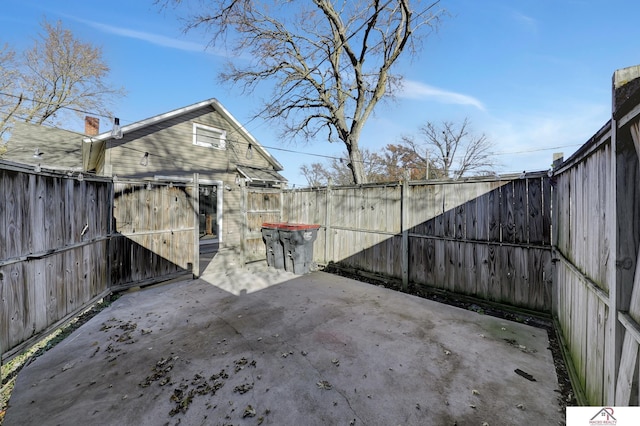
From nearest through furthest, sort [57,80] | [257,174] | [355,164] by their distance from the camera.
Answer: [355,164] < [257,174] < [57,80]

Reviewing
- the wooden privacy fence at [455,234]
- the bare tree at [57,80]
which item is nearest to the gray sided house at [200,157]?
the wooden privacy fence at [455,234]

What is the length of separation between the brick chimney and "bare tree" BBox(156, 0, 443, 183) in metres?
6.31

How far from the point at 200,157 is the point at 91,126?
597 cm

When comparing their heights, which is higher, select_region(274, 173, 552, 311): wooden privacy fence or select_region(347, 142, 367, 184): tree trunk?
select_region(347, 142, 367, 184): tree trunk

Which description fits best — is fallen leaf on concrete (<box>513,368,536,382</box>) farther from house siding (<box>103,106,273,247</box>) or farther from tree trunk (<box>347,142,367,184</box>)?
tree trunk (<box>347,142,367,184</box>)

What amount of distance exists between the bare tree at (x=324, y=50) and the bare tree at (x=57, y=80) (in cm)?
1183

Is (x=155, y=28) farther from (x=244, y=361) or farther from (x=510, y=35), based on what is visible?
(x=510, y=35)

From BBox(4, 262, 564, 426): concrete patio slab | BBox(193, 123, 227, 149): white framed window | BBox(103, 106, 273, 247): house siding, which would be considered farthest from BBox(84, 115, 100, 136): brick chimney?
BBox(4, 262, 564, 426): concrete patio slab

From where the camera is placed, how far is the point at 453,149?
25984 millimetres

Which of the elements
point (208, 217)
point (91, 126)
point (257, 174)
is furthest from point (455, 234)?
point (91, 126)

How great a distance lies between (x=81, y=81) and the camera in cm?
1773

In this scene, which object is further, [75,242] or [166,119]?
[166,119]

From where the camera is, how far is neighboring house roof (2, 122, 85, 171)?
9.08 meters

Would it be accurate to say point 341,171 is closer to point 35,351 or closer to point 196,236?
point 196,236
